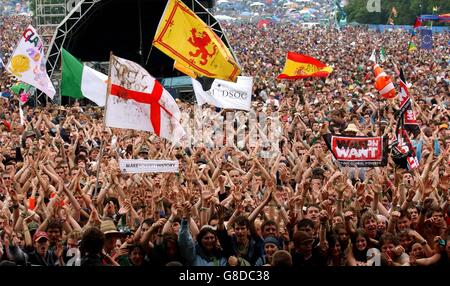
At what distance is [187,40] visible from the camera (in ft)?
50.4

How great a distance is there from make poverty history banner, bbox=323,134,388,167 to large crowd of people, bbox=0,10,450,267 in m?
0.17

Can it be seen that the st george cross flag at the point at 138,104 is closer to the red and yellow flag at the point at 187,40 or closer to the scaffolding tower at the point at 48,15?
the red and yellow flag at the point at 187,40

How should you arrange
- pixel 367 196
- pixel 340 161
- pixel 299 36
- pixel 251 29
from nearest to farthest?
pixel 367 196
pixel 340 161
pixel 299 36
pixel 251 29

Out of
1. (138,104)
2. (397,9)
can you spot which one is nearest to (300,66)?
(138,104)

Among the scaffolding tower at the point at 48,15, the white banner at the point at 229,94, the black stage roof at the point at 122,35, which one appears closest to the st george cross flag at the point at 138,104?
the white banner at the point at 229,94

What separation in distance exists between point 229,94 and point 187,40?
9.21 ft

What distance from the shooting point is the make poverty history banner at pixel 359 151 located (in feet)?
41.9

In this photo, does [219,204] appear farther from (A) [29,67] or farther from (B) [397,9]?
(B) [397,9]

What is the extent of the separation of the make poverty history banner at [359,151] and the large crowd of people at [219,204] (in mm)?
175

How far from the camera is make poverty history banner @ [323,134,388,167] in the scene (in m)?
12.8

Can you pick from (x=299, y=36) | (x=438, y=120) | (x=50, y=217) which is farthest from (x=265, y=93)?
(x=299, y=36)
